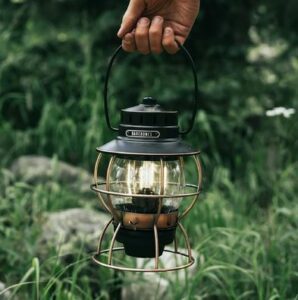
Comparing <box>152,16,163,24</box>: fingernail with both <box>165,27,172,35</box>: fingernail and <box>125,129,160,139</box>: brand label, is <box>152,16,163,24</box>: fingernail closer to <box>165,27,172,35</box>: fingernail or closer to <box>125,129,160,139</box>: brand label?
<box>165,27,172,35</box>: fingernail

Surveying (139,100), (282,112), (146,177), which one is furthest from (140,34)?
(139,100)

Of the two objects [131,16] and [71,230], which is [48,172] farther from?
[131,16]

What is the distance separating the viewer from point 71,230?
12.7ft

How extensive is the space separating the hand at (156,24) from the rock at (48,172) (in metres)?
2.75

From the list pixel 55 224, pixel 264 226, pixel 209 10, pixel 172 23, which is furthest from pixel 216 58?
pixel 172 23

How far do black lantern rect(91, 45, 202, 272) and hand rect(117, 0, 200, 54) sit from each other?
0.18 feet

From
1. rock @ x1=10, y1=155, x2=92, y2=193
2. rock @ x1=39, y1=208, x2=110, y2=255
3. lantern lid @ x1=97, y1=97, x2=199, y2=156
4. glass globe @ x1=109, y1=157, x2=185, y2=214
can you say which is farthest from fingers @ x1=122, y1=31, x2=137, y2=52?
rock @ x1=10, y1=155, x2=92, y2=193

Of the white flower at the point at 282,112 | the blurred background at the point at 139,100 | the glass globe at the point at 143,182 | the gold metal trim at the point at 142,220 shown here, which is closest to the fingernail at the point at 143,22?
the glass globe at the point at 143,182

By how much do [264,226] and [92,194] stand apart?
130 centimetres

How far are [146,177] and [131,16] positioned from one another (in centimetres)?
48

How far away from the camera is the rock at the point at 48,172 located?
4.94 m

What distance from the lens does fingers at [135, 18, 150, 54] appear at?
80.8 inches

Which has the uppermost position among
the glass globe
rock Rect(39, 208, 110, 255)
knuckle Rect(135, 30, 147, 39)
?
knuckle Rect(135, 30, 147, 39)

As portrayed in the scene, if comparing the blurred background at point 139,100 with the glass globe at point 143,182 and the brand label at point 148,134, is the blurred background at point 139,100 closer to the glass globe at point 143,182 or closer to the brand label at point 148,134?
the glass globe at point 143,182
